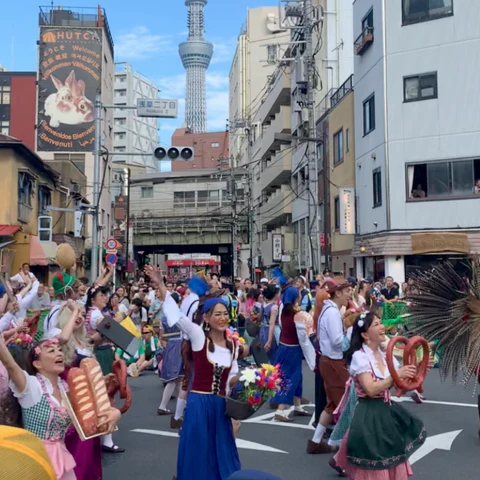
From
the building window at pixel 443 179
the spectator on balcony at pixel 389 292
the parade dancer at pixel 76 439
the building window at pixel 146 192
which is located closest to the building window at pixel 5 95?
the building window at pixel 146 192

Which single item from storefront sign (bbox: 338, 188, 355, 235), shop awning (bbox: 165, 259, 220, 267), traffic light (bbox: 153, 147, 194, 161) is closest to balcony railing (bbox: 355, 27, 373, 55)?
storefront sign (bbox: 338, 188, 355, 235)

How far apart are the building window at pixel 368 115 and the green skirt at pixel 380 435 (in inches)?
774

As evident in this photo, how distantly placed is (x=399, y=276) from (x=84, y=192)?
23125mm

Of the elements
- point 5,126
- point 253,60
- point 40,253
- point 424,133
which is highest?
point 253,60

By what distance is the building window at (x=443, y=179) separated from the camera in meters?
20.8

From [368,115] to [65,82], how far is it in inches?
949

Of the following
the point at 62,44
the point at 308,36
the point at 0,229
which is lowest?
the point at 0,229

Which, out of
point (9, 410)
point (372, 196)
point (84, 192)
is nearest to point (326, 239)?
point (372, 196)

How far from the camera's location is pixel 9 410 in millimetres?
4062

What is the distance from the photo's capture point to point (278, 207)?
41.9 m

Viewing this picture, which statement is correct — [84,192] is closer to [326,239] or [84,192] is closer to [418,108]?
[326,239]

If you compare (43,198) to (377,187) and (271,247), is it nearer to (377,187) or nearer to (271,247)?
(377,187)

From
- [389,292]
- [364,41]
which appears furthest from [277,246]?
[389,292]

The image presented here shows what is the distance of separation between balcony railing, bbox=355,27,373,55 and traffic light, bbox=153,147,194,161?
10.4 m
